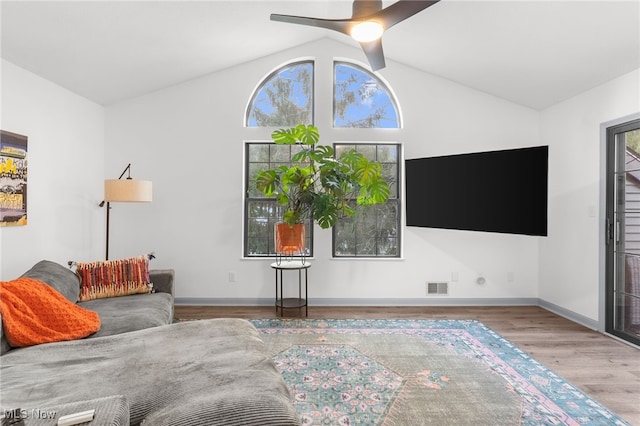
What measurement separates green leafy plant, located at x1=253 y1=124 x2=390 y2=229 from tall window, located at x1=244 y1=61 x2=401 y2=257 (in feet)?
2.00

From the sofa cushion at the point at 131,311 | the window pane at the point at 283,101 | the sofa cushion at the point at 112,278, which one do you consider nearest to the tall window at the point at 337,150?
the window pane at the point at 283,101

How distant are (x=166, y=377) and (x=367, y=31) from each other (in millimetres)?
2179

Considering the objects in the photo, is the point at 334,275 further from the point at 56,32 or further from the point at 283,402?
the point at 56,32

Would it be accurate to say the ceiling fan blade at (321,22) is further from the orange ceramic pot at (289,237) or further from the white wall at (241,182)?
the white wall at (241,182)

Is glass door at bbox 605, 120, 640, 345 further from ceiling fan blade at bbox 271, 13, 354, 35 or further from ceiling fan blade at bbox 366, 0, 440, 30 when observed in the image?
ceiling fan blade at bbox 271, 13, 354, 35

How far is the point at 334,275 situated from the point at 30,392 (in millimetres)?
3393

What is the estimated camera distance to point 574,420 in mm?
2129

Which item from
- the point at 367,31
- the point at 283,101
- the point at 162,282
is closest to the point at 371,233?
the point at 283,101

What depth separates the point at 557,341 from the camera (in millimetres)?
3375

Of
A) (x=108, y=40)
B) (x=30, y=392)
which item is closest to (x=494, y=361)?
(x=30, y=392)

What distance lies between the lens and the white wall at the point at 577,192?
354cm

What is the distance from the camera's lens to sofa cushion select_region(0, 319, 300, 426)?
4.34 feet

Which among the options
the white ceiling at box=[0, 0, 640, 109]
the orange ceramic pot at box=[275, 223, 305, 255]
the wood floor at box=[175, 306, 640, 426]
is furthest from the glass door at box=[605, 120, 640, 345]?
the orange ceramic pot at box=[275, 223, 305, 255]

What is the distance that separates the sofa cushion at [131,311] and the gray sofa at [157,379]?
0.51 meters
